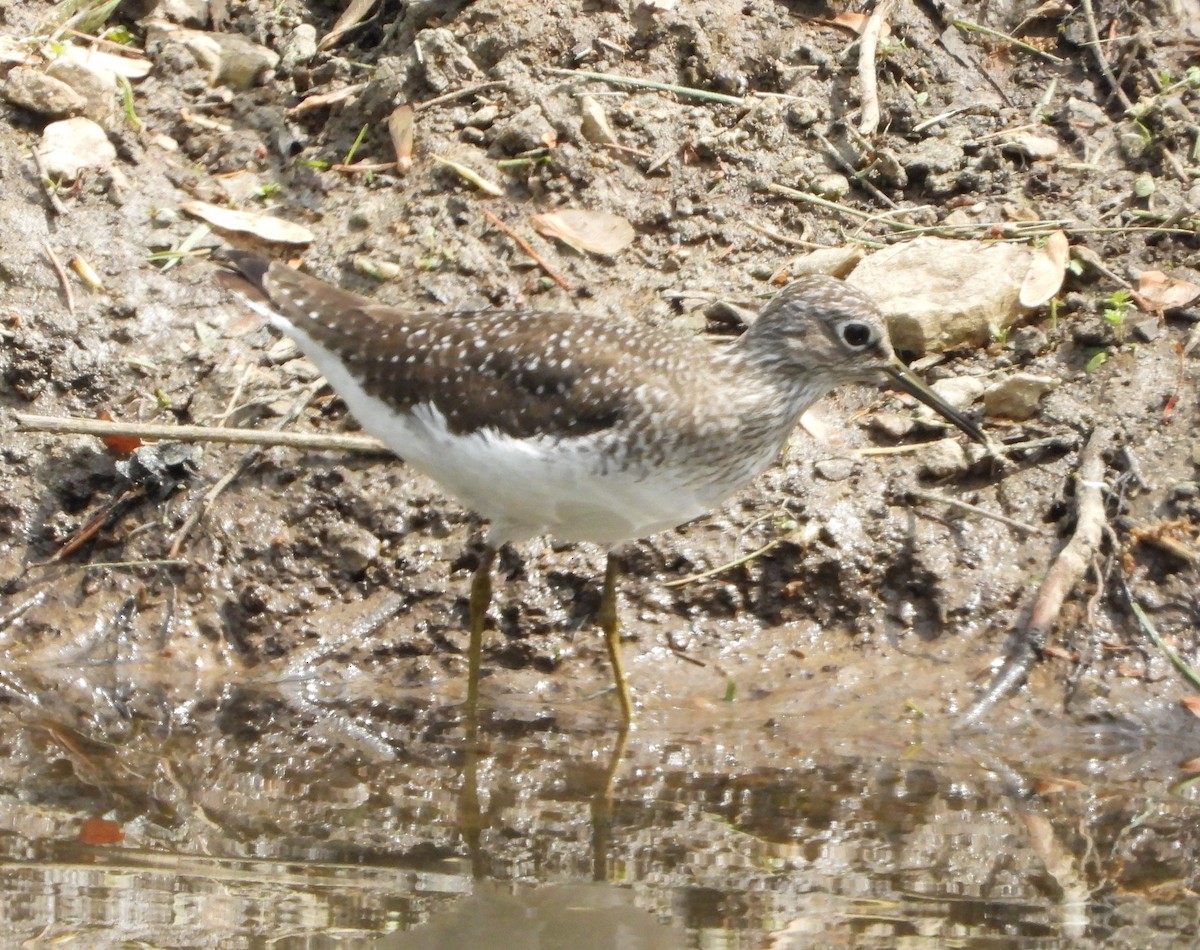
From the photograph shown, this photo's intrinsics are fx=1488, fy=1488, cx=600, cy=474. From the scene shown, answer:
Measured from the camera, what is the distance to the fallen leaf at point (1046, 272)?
6898mm

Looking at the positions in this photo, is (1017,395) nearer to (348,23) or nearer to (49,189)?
(348,23)

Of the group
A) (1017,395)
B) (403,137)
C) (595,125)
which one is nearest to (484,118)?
(403,137)

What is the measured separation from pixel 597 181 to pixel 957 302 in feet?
6.36

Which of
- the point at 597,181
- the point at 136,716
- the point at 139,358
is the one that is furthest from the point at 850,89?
the point at 136,716

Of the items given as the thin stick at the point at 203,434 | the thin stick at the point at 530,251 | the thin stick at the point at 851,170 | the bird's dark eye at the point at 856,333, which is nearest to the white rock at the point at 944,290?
the thin stick at the point at 851,170

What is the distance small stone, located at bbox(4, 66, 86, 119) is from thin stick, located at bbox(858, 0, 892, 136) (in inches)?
161

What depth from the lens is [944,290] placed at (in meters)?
6.81

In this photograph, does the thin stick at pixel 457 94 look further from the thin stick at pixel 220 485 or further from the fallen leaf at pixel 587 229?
the thin stick at pixel 220 485

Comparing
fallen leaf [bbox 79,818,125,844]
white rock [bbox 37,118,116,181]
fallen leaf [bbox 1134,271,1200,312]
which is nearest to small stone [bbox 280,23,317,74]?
white rock [bbox 37,118,116,181]

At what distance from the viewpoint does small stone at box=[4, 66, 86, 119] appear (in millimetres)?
7637

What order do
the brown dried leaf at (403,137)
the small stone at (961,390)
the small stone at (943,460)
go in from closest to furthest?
the small stone at (943,460), the small stone at (961,390), the brown dried leaf at (403,137)

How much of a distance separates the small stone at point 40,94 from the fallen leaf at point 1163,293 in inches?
213

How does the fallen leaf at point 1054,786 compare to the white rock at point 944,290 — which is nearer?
the fallen leaf at point 1054,786

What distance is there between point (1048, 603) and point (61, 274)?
15.6 feet
